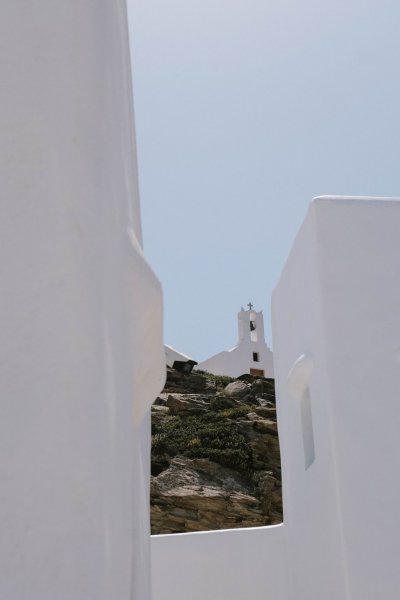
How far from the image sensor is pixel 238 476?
1547 cm

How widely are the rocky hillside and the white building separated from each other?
1248 centimetres

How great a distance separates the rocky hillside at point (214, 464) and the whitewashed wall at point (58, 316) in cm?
1097

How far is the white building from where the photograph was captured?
3353cm

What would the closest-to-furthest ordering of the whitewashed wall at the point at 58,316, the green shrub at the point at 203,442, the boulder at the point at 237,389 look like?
the whitewashed wall at the point at 58,316 < the green shrub at the point at 203,442 < the boulder at the point at 237,389

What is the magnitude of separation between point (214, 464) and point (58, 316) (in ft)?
44.5

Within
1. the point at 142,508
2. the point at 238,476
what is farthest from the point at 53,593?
the point at 238,476

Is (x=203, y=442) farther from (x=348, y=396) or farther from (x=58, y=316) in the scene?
(x=58, y=316)

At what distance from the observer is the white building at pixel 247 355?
33.5 m

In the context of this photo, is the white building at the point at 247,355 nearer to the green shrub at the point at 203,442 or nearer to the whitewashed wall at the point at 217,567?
the green shrub at the point at 203,442

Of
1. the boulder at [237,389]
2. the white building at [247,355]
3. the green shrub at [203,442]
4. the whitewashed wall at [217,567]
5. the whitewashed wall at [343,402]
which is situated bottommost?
the whitewashed wall at [217,567]

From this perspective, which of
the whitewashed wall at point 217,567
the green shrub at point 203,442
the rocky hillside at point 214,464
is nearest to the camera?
the whitewashed wall at point 217,567

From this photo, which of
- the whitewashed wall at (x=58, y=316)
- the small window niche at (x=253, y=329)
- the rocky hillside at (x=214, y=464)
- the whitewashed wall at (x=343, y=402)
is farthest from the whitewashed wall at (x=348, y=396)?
the small window niche at (x=253, y=329)

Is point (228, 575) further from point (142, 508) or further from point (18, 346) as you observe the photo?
point (18, 346)

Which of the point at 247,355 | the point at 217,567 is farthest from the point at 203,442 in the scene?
the point at 247,355
